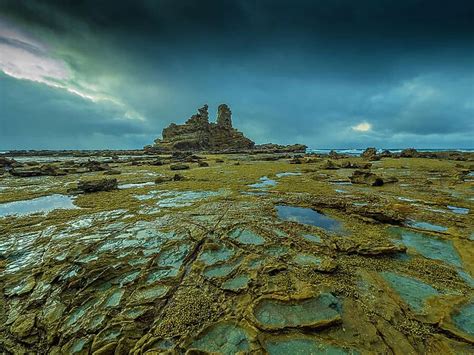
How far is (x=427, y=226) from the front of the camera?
7379mm

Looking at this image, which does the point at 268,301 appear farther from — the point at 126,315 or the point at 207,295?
the point at 126,315

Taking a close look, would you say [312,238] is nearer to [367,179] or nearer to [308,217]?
[308,217]

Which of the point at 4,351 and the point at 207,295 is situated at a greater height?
the point at 207,295

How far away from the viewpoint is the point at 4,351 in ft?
11.5

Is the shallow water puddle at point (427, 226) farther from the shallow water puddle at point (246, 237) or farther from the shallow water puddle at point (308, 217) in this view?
the shallow water puddle at point (246, 237)

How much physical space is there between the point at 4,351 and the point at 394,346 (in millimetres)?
5704

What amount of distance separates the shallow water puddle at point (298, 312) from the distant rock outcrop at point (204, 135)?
8856 centimetres

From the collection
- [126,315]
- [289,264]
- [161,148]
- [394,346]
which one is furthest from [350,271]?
[161,148]

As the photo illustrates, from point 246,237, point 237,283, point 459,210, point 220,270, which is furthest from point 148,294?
point 459,210

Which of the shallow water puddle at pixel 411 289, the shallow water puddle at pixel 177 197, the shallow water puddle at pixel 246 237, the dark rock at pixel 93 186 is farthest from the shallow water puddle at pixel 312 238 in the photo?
the dark rock at pixel 93 186

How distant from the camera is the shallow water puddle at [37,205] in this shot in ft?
33.6

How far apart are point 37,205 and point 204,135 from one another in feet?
Result: 298

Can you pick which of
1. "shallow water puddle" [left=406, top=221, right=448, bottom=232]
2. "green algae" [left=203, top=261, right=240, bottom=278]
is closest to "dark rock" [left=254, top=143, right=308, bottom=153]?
"shallow water puddle" [left=406, top=221, right=448, bottom=232]

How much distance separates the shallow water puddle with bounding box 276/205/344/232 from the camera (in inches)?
301
